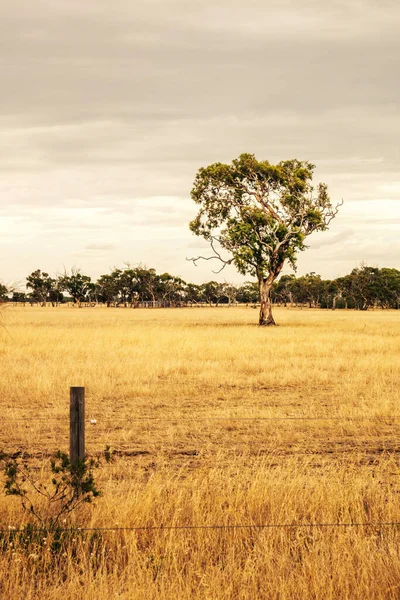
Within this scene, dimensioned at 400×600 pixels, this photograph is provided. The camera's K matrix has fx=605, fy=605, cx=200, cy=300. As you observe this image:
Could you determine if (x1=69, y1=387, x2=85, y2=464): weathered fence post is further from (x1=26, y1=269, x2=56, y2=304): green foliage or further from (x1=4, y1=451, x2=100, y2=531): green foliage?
(x1=26, y1=269, x2=56, y2=304): green foliage

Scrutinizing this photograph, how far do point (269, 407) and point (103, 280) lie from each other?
134 m

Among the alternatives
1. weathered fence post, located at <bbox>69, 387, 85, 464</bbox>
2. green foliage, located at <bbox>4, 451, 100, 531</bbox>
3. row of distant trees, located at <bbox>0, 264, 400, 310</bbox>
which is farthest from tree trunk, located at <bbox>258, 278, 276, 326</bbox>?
row of distant trees, located at <bbox>0, 264, 400, 310</bbox>

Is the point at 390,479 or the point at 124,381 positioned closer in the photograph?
the point at 390,479

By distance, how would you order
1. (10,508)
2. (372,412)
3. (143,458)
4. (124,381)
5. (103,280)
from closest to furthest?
(10,508), (143,458), (372,412), (124,381), (103,280)

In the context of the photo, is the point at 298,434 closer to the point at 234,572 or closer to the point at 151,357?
the point at 234,572

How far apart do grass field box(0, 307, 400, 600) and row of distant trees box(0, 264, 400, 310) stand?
345 feet

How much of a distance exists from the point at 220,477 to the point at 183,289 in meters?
145

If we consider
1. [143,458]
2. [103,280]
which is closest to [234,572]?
[143,458]

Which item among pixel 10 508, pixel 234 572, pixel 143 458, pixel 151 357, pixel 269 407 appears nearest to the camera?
pixel 234 572

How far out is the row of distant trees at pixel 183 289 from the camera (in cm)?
11944

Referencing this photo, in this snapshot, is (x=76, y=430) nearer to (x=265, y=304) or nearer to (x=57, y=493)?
(x=57, y=493)

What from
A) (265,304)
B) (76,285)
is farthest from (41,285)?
(265,304)

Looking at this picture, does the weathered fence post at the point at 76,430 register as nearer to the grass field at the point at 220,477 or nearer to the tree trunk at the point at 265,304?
the grass field at the point at 220,477

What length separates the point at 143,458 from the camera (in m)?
8.72
